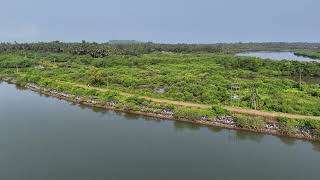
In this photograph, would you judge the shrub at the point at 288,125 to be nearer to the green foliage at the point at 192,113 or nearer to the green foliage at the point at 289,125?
the green foliage at the point at 289,125

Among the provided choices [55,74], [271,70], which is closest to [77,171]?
[55,74]

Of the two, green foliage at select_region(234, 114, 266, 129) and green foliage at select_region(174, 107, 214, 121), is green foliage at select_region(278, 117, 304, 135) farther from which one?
green foliage at select_region(174, 107, 214, 121)

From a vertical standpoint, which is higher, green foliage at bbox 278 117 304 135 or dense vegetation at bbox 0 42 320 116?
dense vegetation at bbox 0 42 320 116

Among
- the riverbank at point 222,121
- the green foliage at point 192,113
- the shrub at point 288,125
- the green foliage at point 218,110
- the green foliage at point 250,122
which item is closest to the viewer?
the riverbank at point 222,121

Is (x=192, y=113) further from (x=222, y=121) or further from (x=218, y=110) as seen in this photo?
(x=222, y=121)

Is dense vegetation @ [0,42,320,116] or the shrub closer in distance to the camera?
the shrub

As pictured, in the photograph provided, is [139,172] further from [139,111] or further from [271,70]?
[271,70]

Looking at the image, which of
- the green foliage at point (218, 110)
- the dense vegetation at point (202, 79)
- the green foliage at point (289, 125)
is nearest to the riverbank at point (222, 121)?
the green foliage at point (289, 125)

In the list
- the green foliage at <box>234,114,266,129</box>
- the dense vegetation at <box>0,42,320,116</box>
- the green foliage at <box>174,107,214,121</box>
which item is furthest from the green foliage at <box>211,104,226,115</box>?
the dense vegetation at <box>0,42,320,116</box>

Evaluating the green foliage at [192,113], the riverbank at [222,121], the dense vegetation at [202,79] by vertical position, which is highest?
the dense vegetation at [202,79]
